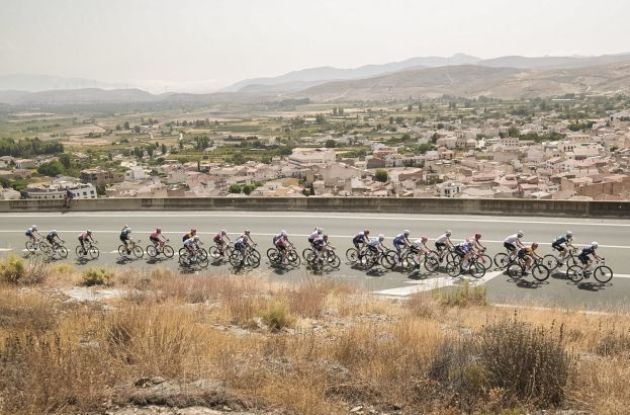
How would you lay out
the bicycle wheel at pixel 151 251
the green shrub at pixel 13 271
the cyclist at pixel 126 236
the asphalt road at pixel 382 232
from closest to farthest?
the asphalt road at pixel 382 232
the green shrub at pixel 13 271
the cyclist at pixel 126 236
the bicycle wheel at pixel 151 251

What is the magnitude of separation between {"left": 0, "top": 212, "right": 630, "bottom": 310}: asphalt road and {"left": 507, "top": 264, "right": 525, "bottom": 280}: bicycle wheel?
21cm

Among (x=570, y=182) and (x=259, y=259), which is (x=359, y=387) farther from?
(x=570, y=182)

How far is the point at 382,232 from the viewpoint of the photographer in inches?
818

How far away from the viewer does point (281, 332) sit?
30.9 ft

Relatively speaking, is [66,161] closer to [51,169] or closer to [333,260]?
[51,169]

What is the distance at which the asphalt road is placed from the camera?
13.5 meters

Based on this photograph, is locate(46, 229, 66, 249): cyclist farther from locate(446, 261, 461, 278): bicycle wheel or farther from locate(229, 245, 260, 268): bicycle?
locate(446, 261, 461, 278): bicycle wheel

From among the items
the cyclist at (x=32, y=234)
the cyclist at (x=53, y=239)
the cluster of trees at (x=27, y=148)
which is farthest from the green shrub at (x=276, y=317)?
the cluster of trees at (x=27, y=148)

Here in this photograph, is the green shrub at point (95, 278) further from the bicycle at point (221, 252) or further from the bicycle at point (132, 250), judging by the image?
the bicycle at point (132, 250)

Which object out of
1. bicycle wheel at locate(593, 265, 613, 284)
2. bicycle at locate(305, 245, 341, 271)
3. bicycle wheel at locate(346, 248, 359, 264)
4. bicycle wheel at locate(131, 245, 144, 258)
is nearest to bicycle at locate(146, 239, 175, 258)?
bicycle wheel at locate(131, 245, 144, 258)

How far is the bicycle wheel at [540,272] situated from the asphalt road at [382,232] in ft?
0.66

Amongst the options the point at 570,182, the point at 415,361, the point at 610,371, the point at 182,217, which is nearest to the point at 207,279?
the point at 415,361

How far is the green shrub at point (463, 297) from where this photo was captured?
12180 mm

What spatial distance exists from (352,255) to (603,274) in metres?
6.84
